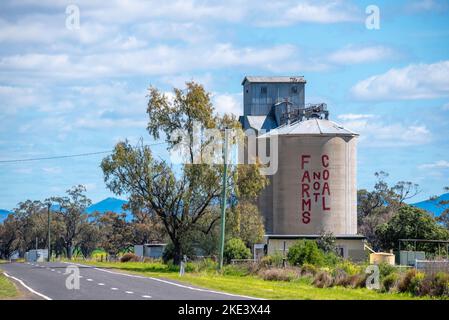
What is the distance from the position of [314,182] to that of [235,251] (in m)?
16.6

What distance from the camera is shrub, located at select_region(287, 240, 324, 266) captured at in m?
51.6

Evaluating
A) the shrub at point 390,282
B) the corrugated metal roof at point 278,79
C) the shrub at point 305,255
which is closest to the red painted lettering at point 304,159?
the shrub at point 305,255

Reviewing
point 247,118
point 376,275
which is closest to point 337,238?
point 247,118

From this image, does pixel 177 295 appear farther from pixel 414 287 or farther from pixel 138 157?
pixel 138 157

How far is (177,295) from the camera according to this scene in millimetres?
27359

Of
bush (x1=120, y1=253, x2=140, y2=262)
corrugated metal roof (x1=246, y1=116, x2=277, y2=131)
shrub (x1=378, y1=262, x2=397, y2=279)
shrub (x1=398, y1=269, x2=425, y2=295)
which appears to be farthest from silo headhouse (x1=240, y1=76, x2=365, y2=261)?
shrub (x1=398, y1=269, x2=425, y2=295)

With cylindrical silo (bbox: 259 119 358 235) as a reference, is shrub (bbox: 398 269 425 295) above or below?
below

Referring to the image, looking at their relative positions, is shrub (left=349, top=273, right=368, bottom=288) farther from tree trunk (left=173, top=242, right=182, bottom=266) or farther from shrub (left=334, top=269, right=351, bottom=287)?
tree trunk (left=173, top=242, right=182, bottom=266)

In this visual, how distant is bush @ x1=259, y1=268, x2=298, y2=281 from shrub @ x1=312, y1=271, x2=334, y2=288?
3.67 m

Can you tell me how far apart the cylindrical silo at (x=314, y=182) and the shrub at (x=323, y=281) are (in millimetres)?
39258

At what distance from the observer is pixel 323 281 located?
3709cm

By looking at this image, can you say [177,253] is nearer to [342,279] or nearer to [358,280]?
[342,279]

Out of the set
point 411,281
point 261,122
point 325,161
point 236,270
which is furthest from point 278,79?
point 411,281
